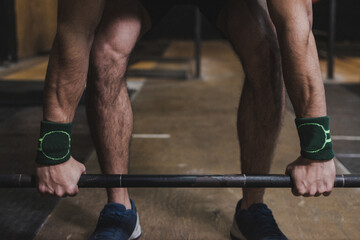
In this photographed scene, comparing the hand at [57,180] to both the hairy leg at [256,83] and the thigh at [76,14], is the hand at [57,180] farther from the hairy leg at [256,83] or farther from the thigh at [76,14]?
the hairy leg at [256,83]

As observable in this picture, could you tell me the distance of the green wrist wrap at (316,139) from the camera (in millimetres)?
902

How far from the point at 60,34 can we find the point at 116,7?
8.9 inches

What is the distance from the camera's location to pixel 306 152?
91cm

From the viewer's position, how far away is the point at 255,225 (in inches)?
43.4

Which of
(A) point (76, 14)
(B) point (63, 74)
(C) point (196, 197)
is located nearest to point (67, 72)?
(B) point (63, 74)

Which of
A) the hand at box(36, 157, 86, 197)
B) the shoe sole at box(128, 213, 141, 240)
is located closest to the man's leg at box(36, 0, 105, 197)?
the hand at box(36, 157, 86, 197)

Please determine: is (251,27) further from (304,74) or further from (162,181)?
(162,181)

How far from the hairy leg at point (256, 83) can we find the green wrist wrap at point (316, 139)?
0.72ft

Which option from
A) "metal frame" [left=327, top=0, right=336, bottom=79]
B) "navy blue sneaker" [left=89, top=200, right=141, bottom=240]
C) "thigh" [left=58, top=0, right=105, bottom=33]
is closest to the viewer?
"thigh" [left=58, top=0, right=105, bottom=33]

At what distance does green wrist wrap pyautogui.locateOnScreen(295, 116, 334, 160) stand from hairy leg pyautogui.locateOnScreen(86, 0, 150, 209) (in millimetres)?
478

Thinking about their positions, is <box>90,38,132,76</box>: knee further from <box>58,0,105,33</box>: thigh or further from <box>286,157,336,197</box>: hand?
<box>286,157,336,197</box>: hand

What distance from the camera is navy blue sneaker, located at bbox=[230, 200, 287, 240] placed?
1074mm

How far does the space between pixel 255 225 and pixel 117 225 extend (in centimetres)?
35

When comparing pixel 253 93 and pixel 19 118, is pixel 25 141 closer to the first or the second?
pixel 19 118
